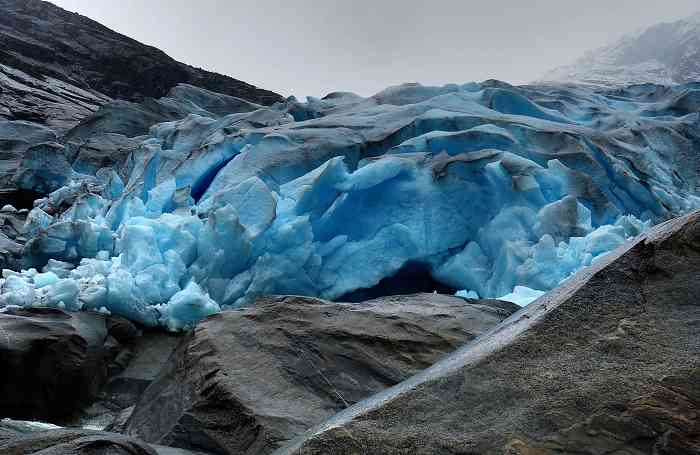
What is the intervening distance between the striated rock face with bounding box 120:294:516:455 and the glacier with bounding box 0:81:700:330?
6.41ft

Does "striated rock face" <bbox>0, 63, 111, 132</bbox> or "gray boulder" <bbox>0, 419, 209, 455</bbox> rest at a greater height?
"striated rock face" <bbox>0, 63, 111, 132</bbox>

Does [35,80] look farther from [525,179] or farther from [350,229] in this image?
[525,179]

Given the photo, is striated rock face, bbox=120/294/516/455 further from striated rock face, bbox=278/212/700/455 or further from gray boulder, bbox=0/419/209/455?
striated rock face, bbox=278/212/700/455

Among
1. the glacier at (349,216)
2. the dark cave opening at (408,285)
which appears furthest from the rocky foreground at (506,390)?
the dark cave opening at (408,285)

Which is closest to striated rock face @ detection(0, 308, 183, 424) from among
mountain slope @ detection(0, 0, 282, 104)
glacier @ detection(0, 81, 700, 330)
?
glacier @ detection(0, 81, 700, 330)

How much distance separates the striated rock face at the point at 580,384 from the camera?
150 cm

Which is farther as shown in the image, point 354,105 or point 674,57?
point 674,57

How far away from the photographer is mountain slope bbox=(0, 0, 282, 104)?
880 inches

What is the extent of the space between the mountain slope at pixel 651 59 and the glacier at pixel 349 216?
15452 millimetres

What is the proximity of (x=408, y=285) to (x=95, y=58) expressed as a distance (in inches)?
845

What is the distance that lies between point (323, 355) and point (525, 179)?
404 cm

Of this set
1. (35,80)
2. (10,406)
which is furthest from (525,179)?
(35,80)

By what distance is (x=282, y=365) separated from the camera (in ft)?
10.5

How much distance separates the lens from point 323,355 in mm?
3334
